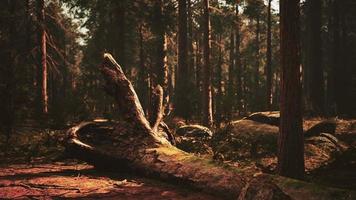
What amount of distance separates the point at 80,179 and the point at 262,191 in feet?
13.6

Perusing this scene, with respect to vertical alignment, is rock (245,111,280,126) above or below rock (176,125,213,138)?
above

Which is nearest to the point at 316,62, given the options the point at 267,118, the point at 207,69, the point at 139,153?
the point at 207,69

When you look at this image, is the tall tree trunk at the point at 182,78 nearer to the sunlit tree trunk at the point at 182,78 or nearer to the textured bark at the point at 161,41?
the sunlit tree trunk at the point at 182,78

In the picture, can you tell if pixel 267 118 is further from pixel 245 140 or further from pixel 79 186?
pixel 79 186

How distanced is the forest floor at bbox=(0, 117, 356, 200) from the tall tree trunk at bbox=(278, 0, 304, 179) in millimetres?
552

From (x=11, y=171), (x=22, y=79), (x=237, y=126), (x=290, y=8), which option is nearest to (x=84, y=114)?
(x=22, y=79)

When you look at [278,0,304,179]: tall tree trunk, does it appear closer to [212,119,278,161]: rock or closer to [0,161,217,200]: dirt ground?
[0,161,217,200]: dirt ground

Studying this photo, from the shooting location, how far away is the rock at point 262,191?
15.0 ft

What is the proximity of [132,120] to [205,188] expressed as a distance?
3.00 meters

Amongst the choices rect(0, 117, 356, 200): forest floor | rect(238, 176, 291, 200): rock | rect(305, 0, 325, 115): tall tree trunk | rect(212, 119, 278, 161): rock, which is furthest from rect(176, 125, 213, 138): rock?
rect(305, 0, 325, 115): tall tree trunk

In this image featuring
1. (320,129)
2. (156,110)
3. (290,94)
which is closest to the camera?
(290,94)

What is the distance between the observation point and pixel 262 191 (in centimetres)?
470

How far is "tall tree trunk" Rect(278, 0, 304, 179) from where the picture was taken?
6711 millimetres

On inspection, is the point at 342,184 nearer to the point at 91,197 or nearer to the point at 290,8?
the point at 290,8
